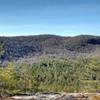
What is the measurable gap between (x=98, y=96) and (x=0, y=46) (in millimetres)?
28439

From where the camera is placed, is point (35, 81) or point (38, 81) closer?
point (35, 81)

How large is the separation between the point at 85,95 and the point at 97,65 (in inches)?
4088

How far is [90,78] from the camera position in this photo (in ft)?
469

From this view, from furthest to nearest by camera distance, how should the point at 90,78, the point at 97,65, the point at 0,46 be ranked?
the point at 90,78 < the point at 97,65 < the point at 0,46

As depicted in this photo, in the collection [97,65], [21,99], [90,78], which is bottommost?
[90,78]

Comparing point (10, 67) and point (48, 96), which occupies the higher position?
point (48, 96)

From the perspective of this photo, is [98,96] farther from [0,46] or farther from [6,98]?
[0,46]

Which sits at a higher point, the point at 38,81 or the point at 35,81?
the point at 35,81

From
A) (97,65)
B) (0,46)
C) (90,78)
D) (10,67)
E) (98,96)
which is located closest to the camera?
(98,96)

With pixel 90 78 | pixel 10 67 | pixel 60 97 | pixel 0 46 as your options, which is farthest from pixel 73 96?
pixel 90 78

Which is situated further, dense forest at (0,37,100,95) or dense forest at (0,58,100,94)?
dense forest at (0,58,100,94)

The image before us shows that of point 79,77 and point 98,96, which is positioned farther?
point 79,77

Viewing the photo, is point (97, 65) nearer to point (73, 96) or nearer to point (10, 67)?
point (10, 67)

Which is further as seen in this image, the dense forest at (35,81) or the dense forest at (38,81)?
the dense forest at (38,81)
